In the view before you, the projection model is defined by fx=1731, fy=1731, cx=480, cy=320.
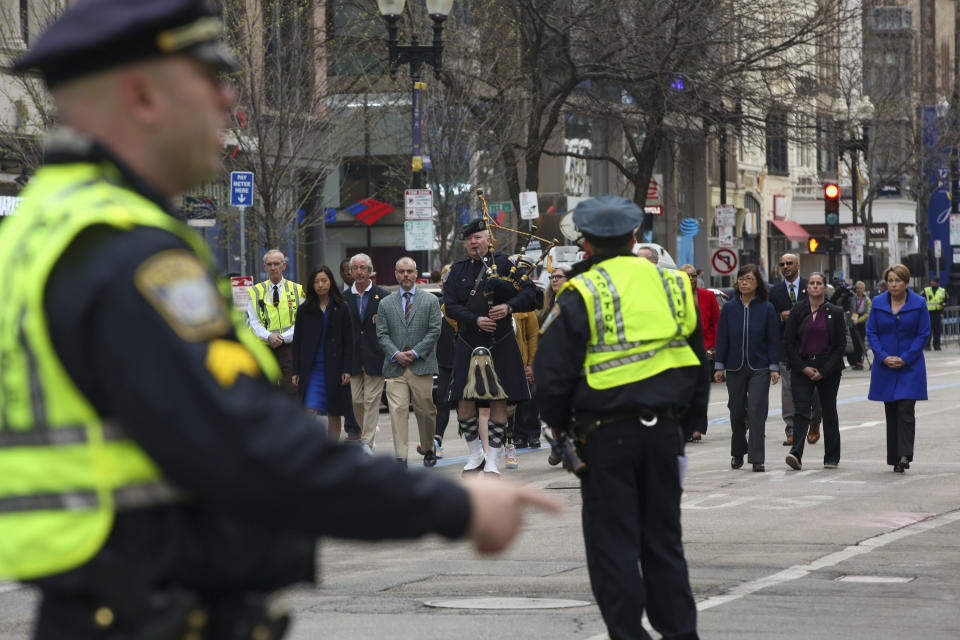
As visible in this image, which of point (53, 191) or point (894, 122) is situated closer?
point (53, 191)

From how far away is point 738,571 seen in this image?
9.39m

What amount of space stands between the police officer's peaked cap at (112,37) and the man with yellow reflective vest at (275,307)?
1410 centimetres

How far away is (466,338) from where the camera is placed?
48.4 ft

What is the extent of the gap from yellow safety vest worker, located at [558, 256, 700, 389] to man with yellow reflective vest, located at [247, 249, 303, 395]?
10.3 metres

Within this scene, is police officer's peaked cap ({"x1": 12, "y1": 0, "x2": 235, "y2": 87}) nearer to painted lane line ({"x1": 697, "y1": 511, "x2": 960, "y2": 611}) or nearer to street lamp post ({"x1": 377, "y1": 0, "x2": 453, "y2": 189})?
painted lane line ({"x1": 697, "y1": 511, "x2": 960, "y2": 611})

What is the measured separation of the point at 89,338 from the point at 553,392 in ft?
13.7

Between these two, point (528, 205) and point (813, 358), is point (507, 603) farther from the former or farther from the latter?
point (528, 205)

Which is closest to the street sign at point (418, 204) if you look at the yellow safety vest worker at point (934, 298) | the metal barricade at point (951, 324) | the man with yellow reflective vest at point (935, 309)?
the man with yellow reflective vest at point (935, 309)

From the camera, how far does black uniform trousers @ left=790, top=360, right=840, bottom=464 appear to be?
15.3m

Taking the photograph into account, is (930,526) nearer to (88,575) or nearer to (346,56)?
(88,575)

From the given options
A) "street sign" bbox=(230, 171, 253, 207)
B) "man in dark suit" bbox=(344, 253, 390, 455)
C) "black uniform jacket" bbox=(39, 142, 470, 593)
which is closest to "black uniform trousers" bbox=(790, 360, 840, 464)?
"man in dark suit" bbox=(344, 253, 390, 455)

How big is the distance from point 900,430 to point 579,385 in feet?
29.6

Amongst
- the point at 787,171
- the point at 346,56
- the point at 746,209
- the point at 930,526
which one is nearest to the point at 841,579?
the point at 930,526

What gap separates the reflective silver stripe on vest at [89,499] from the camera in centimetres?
246
